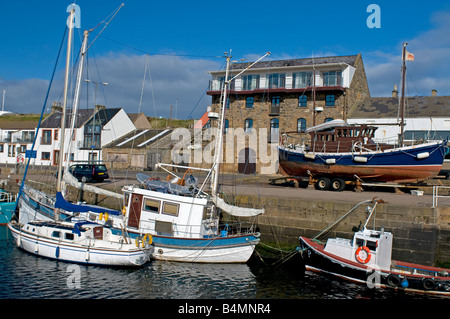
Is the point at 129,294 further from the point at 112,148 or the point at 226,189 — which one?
the point at 112,148

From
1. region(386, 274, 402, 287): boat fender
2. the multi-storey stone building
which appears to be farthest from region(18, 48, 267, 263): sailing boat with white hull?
the multi-storey stone building

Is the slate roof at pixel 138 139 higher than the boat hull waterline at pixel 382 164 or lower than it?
higher

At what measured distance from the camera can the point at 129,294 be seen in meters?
13.1

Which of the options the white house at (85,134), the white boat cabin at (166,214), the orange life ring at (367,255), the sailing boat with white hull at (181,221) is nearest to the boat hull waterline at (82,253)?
the sailing boat with white hull at (181,221)

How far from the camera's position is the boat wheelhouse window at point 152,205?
17.4 metres

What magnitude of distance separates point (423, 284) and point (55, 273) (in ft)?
41.8

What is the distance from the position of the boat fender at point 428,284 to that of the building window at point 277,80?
2856 centimetres

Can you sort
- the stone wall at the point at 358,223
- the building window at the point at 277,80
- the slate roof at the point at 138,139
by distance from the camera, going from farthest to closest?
1. the slate roof at the point at 138,139
2. the building window at the point at 277,80
3. the stone wall at the point at 358,223

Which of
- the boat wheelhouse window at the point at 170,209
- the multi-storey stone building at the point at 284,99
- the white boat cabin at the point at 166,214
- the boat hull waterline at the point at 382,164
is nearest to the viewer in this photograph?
the white boat cabin at the point at 166,214

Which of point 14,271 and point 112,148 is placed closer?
point 14,271

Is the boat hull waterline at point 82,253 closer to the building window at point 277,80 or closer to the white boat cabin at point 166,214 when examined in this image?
the white boat cabin at point 166,214

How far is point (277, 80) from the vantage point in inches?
1596

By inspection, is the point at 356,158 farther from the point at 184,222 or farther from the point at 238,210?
the point at 184,222
